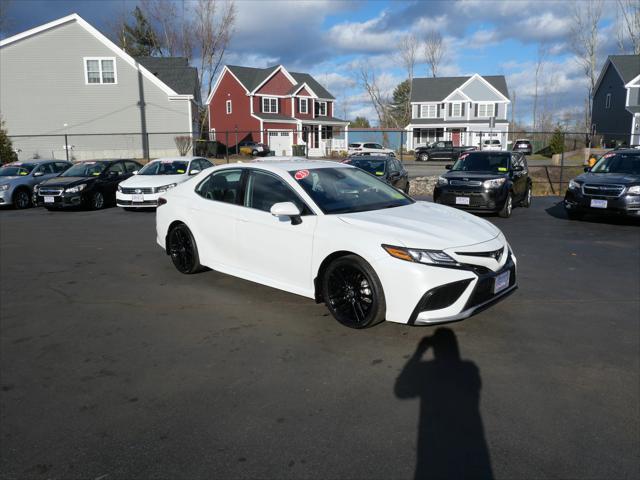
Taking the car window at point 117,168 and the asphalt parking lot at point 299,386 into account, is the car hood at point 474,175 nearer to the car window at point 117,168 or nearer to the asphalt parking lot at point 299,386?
the asphalt parking lot at point 299,386

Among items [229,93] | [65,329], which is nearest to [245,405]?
[65,329]

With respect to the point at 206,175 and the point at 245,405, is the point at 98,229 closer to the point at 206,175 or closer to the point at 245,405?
the point at 206,175

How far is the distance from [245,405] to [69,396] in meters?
1.29

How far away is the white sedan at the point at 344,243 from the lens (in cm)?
462

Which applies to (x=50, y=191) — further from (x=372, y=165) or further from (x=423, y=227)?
(x=423, y=227)

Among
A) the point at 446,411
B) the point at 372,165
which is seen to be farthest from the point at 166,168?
the point at 446,411

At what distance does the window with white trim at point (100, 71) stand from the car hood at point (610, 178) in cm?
2977

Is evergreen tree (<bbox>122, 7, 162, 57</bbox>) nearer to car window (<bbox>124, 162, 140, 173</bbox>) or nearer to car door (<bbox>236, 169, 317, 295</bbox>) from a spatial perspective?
car window (<bbox>124, 162, 140, 173</bbox>)

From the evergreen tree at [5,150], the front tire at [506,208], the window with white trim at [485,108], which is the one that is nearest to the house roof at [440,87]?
the window with white trim at [485,108]

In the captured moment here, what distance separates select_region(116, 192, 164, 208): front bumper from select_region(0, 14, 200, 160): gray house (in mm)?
19184

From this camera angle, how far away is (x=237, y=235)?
6105 mm

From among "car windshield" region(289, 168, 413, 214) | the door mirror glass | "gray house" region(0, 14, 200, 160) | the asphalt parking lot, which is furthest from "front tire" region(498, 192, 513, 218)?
"gray house" region(0, 14, 200, 160)

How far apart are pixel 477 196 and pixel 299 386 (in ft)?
30.5

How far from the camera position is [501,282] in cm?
498
